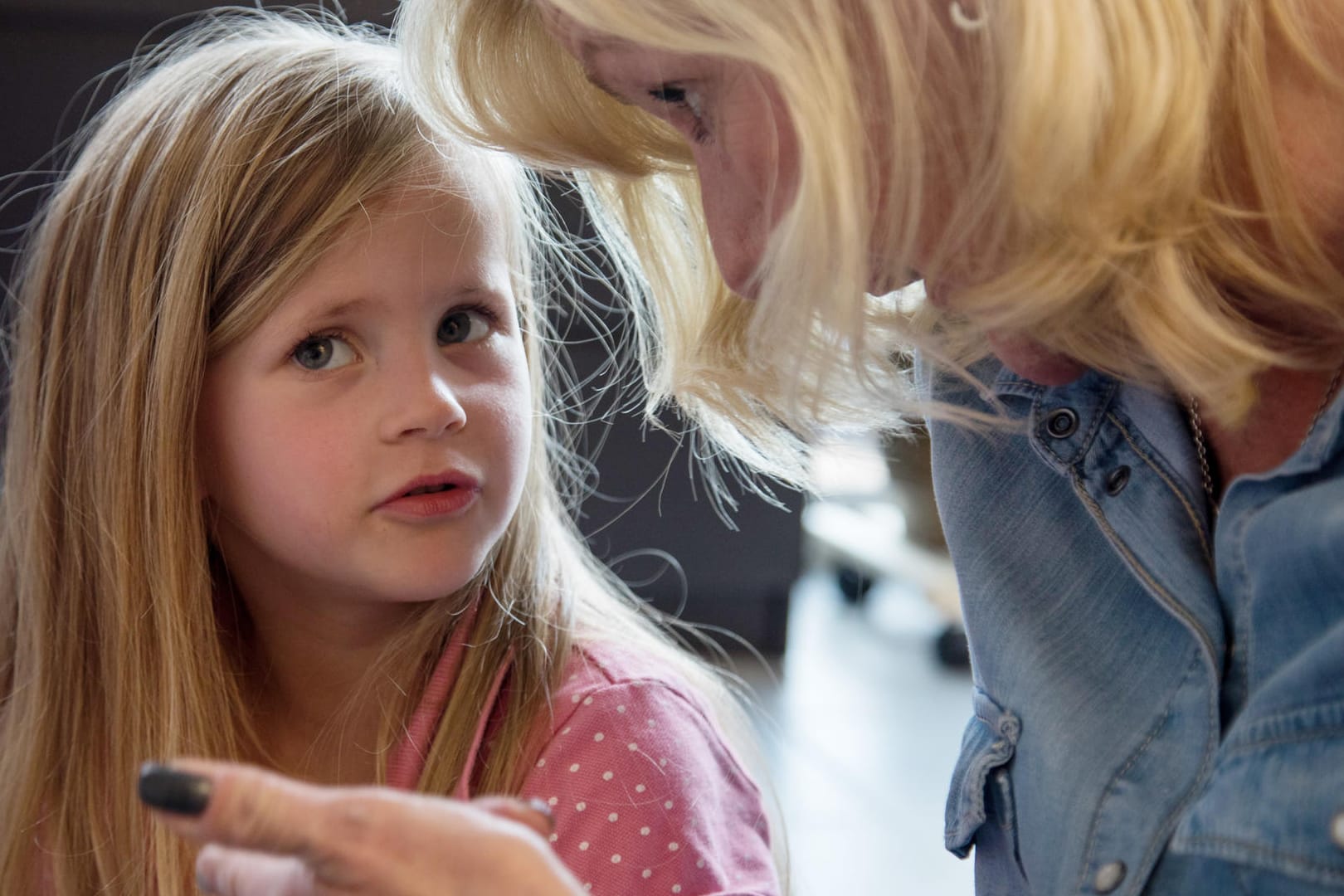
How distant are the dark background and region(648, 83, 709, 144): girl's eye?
1.17 ft

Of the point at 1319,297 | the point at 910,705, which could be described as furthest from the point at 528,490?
the point at 910,705

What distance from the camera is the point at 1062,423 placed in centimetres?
85

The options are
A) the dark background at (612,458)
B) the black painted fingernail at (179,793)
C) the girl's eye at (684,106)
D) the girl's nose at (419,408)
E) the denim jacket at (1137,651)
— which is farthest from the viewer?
the dark background at (612,458)

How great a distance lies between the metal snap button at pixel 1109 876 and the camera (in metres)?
0.74

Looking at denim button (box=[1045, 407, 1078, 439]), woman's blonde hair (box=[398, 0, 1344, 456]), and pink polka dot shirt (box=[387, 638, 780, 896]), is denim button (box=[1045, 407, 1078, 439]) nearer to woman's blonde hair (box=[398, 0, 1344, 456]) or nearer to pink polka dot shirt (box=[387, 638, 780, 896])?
woman's blonde hair (box=[398, 0, 1344, 456])

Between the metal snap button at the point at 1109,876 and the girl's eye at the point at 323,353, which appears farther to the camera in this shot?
the girl's eye at the point at 323,353

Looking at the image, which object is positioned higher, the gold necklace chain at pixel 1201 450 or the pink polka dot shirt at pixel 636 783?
the gold necklace chain at pixel 1201 450

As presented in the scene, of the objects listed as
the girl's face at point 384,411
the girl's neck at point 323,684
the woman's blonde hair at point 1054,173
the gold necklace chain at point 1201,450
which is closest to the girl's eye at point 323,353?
the girl's face at point 384,411

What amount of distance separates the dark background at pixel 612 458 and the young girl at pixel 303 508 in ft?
0.57

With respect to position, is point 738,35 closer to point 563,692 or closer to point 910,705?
point 563,692

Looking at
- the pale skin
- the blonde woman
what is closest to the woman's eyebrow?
the blonde woman

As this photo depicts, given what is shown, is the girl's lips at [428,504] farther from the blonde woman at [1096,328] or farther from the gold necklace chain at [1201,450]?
the gold necklace chain at [1201,450]

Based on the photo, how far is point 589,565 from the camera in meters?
1.27

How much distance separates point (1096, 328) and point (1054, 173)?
0.10 metres
